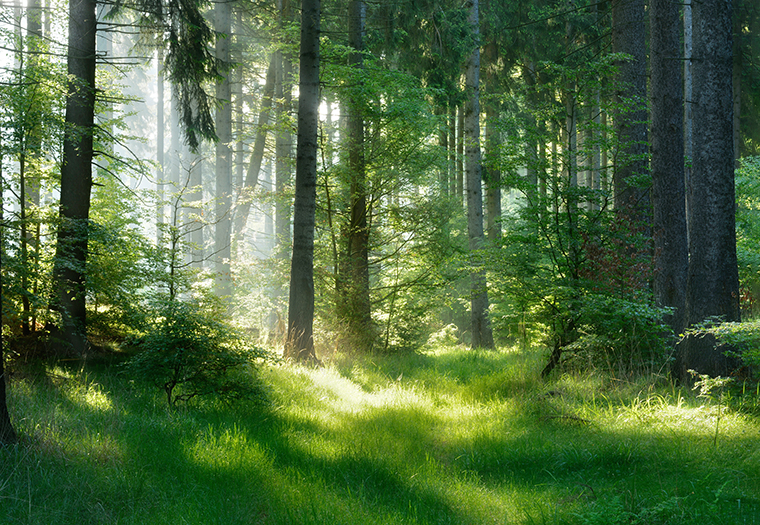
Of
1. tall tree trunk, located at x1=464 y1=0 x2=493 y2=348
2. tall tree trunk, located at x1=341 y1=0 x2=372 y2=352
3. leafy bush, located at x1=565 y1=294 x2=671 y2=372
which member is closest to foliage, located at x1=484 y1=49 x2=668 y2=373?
leafy bush, located at x1=565 y1=294 x2=671 y2=372

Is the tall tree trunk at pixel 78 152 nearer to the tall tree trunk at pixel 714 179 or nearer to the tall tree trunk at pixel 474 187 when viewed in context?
the tall tree trunk at pixel 714 179

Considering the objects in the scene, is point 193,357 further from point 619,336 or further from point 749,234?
point 749,234

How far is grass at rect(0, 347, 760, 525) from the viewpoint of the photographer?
3199mm

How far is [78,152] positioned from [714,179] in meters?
8.44

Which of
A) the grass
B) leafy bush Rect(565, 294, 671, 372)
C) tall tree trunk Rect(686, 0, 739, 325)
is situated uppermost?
tall tree trunk Rect(686, 0, 739, 325)

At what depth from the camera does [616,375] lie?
656cm

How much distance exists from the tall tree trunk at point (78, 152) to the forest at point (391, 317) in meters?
0.04

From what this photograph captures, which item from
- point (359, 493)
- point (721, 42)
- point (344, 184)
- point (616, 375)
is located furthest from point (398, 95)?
point (359, 493)

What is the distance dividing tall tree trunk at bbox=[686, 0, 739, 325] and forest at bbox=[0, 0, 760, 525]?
1.0 inches

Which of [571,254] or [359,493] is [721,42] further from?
[359,493]

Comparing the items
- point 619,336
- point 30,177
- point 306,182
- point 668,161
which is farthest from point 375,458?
point 30,177

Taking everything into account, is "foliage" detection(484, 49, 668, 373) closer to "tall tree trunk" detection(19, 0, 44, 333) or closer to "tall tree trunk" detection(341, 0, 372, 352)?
"tall tree trunk" detection(341, 0, 372, 352)

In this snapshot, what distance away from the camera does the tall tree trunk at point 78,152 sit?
7156 millimetres

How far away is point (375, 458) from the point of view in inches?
171
